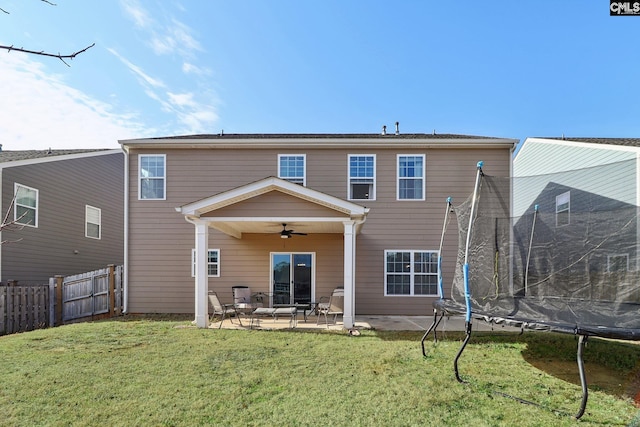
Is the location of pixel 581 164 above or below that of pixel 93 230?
above

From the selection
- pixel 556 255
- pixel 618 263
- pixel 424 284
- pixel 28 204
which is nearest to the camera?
pixel 618 263

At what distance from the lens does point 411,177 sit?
1008cm

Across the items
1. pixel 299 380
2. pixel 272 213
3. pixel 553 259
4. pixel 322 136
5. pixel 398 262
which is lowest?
pixel 299 380

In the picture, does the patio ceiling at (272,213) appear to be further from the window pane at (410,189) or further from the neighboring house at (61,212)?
the neighboring house at (61,212)

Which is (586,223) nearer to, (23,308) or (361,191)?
(361,191)

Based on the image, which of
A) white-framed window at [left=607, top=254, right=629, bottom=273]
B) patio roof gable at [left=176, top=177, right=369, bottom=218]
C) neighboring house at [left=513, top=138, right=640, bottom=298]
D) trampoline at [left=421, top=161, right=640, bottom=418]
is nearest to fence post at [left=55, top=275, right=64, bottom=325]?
patio roof gable at [left=176, top=177, right=369, bottom=218]

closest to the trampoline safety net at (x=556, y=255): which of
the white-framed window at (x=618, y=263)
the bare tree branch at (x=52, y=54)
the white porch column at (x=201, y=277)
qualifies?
the white-framed window at (x=618, y=263)

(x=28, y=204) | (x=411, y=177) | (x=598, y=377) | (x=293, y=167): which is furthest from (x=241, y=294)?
(x=598, y=377)

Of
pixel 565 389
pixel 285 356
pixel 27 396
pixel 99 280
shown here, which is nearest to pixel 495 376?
pixel 565 389

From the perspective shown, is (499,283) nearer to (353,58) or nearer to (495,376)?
(495,376)

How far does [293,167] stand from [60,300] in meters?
6.99

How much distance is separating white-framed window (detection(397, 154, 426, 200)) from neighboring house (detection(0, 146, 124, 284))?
9545 millimetres

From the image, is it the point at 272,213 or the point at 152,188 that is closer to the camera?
the point at 272,213

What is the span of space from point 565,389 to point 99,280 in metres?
10.6
